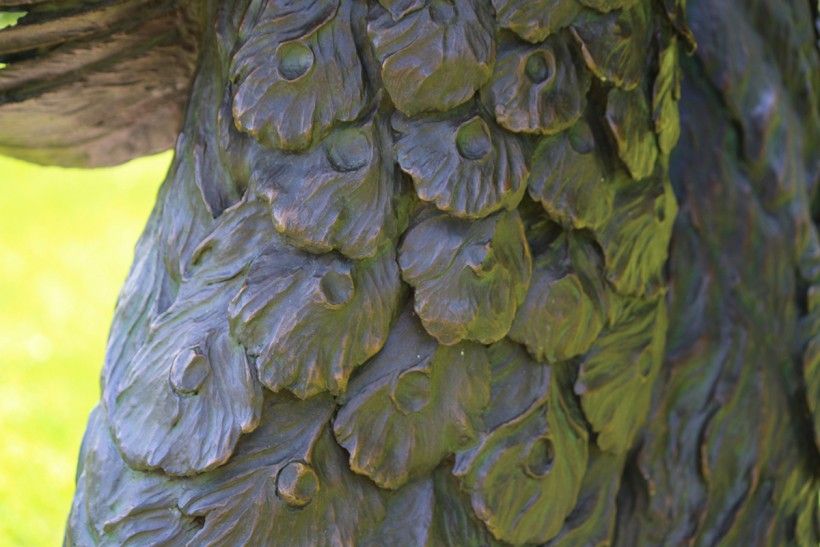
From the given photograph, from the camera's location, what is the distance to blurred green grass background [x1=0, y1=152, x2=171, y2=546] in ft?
8.82

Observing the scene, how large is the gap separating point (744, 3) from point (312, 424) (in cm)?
59

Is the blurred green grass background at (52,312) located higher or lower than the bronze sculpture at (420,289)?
lower

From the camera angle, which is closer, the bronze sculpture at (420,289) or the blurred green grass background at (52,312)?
the bronze sculpture at (420,289)

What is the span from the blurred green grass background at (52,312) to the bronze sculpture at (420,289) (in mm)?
1766

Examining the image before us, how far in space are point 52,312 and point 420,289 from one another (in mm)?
3117

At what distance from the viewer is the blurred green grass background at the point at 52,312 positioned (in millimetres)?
2689

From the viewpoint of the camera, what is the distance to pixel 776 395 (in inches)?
40.9

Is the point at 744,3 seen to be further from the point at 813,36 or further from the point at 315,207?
the point at 315,207

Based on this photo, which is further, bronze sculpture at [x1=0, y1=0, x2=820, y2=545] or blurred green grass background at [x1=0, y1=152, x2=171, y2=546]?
blurred green grass background at [x1=0, y1=152, x2=171, y2=546]

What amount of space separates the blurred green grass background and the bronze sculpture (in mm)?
1766

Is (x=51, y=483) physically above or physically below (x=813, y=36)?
below

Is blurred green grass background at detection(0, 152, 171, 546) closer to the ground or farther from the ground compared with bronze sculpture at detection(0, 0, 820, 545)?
closer to the ground

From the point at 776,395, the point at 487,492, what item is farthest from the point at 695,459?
the point at 487,492

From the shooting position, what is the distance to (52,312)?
146 inches
